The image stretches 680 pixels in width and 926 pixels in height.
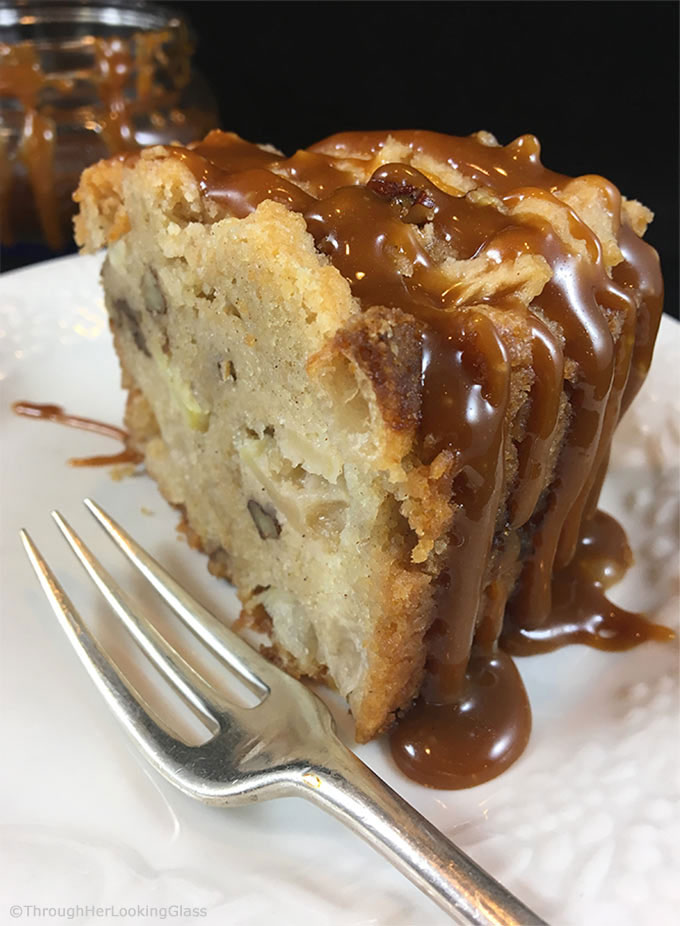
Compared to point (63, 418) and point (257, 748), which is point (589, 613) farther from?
point (63, 418)

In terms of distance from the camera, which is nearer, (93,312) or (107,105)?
(93,312)

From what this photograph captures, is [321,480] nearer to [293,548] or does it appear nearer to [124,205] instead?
[293,548]

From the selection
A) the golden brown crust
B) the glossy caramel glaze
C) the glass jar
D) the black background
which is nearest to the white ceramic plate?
the glossy caramel glaze

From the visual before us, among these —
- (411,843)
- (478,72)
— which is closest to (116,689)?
(411,843)

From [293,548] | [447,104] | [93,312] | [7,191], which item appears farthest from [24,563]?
[447,104]

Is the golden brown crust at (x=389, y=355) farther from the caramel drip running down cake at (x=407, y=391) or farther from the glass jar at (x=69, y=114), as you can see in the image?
the glass jar at (x=69, y=114)

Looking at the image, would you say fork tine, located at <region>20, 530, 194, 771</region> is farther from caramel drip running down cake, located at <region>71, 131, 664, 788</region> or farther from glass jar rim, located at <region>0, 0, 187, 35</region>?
glass jar rim, located at <region>0, 0, 187, 35</region>
